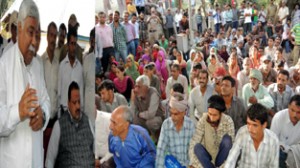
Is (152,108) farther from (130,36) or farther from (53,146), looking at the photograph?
(53,146)

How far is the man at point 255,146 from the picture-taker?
2.61 meters

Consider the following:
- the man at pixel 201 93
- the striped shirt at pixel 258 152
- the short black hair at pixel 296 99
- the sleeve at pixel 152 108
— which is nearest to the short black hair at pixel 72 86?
the sleeve at pixel 152 108

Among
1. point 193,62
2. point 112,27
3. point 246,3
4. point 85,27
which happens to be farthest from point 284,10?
point 85,27

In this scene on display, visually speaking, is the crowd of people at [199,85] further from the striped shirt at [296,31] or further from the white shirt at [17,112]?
the white shirt at [17,112]

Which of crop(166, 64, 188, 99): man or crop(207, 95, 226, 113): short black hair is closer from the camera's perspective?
crop(166, 64, 188, 99): man

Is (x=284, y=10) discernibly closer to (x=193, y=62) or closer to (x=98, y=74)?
(x=193, y=62)

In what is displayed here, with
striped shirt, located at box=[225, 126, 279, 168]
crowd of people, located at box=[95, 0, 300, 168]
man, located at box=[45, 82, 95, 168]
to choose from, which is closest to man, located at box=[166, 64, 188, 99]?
crowd of people, located at box=[95, 0, 300, 168]

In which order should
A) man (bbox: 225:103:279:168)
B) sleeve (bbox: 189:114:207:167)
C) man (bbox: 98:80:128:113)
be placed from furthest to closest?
1. sleeve (bbox: 189:114:207:167)
2. man (bbox: 225:103:279:168)
3. man (bbox: 98:80:128:113)

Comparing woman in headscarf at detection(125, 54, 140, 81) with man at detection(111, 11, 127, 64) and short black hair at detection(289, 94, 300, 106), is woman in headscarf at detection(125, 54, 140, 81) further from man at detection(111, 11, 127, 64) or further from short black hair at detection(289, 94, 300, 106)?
short black hair at detection(289, 94, 300, 106)

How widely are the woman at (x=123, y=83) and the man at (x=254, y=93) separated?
3.29ft

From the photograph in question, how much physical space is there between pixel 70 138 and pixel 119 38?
0.40 metres

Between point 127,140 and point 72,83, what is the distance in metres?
1.22

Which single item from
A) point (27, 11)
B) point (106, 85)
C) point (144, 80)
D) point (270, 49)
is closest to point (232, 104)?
point (270, 49)

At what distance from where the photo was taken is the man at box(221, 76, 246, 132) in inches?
89.1
